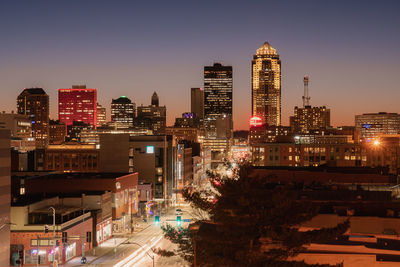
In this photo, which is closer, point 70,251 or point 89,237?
point 70,251

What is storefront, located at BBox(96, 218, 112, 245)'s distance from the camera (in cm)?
7740

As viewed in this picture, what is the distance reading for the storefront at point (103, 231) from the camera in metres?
77.4

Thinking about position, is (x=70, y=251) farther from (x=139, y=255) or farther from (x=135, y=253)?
(x=139, y=255)

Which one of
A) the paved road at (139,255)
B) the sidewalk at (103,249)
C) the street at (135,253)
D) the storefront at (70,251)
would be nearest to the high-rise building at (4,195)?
the sidewalk at (103,249)

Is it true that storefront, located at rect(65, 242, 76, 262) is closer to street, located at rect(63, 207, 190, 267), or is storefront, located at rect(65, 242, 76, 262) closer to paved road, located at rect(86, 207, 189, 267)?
street, located at rect(63, 207, 190, 267)

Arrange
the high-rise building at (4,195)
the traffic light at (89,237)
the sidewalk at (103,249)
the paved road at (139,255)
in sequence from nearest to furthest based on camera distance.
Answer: the high-rise building at (4,195) < the paved road at (139,255) < the sidewalk at (103,249) < the traffic light at (89,237)

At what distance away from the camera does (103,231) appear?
8012cm

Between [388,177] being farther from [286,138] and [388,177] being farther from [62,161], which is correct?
[62,161]

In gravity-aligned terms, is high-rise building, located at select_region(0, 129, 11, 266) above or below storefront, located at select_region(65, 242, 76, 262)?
above

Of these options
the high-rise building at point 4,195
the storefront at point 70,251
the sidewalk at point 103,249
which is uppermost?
the high-rise building at point 4,195

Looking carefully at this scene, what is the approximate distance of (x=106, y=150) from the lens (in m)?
136

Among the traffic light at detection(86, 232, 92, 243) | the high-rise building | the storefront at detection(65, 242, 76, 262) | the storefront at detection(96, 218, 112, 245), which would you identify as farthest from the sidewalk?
the high-rise building

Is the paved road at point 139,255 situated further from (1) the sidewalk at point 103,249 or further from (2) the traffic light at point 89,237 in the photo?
(2) the traffic light at point 89,237

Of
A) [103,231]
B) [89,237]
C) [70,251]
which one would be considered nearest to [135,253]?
[70,251]
